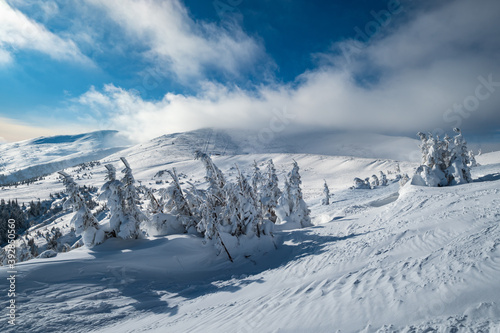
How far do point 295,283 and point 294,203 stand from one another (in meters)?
20.3

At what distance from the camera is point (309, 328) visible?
643cm

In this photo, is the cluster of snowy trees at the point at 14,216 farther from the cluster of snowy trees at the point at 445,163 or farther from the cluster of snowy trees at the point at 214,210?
the cluster of snowy trees at the point at 445,163

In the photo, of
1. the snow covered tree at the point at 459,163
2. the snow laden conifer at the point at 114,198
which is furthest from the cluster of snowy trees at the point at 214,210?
the snow covered tree at the point at 459,163

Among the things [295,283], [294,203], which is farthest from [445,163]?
[295,283]

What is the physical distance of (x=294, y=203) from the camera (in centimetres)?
3098

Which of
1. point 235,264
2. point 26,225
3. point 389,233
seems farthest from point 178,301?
point 26,225

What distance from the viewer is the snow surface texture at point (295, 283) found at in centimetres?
616

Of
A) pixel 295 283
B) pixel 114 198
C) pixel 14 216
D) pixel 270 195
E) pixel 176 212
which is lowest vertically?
pixel 295 283

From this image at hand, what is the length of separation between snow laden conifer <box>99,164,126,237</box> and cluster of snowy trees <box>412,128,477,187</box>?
126 feet

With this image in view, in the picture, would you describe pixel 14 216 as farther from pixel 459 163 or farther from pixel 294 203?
pixel 459 163

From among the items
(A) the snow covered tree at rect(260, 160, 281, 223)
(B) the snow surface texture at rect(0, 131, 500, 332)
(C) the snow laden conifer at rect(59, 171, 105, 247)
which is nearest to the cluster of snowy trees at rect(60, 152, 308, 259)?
(C) the snow laden conifer at rect(59, 171, 105, 247)

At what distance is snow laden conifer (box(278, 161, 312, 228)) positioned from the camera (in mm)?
30625

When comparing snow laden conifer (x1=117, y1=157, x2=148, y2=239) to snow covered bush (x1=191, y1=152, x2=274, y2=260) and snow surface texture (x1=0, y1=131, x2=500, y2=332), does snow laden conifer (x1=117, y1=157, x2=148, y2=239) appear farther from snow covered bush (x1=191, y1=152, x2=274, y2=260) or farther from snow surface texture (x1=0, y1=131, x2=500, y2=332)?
snow covered bush (x1=191, y1=152, x2=274, y2=260)

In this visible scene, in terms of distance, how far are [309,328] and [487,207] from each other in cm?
1444
